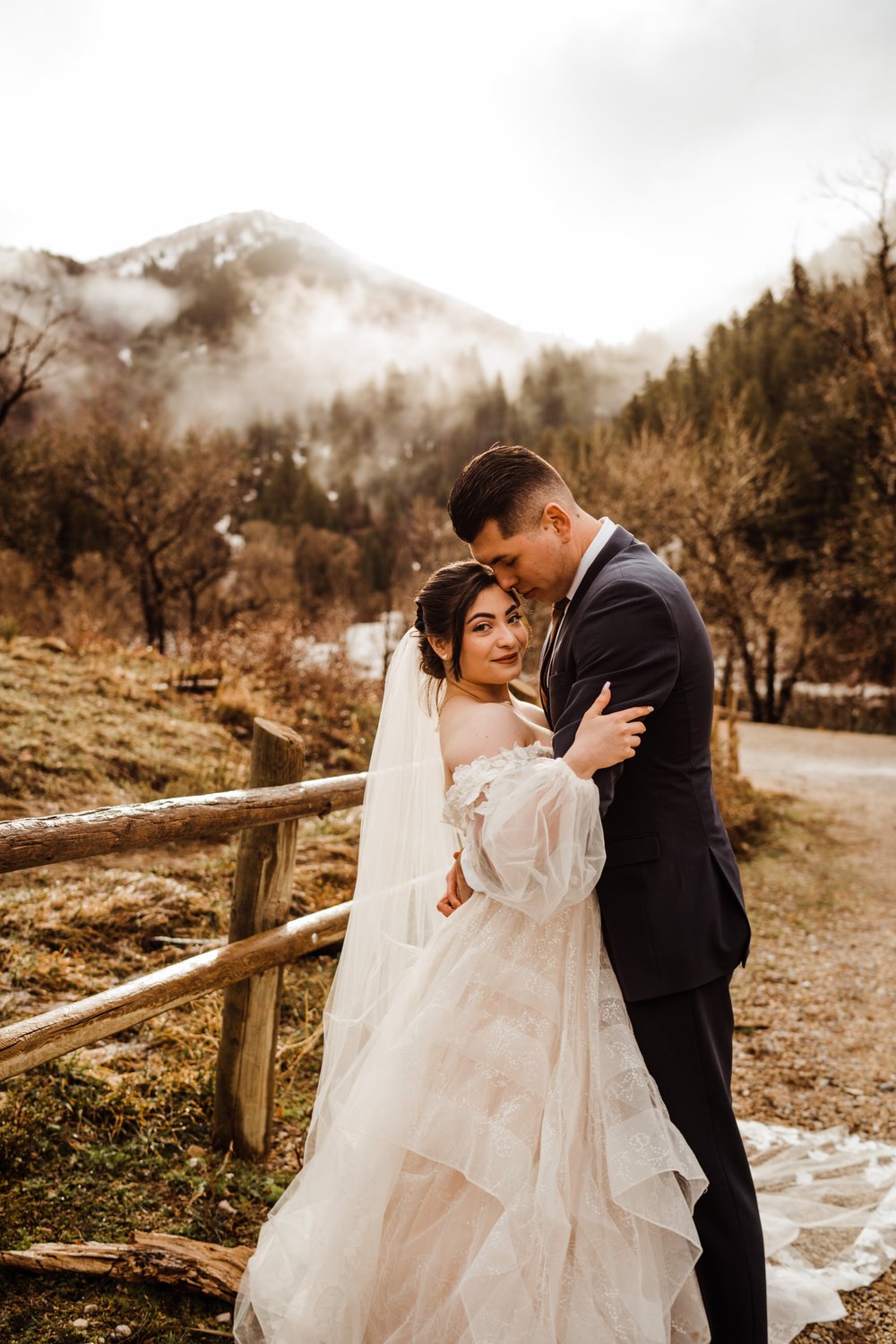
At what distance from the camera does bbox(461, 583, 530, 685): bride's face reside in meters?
2.50

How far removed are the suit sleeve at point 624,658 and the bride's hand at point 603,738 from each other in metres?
0.05

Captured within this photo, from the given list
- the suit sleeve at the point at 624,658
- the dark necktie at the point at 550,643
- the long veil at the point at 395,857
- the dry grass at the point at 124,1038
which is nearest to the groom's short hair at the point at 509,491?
the dark necktie at the point at 550,643

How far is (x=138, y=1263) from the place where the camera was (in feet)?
8.54

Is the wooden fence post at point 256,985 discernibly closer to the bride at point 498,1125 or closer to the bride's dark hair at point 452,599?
the bride at point 498,1125

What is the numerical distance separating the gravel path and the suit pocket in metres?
1.87

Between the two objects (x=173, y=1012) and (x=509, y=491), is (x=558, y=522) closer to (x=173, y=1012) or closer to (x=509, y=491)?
(x=509, y=491)

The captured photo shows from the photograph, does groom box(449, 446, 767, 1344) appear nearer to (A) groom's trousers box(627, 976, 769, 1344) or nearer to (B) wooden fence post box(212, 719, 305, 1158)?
(A) groom's trousers box(627, 976, 769, 1344)

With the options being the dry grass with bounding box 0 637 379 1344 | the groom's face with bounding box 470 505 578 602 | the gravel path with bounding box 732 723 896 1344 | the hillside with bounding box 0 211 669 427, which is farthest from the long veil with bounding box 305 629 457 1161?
the hillside with bounding box 0 211 669 427

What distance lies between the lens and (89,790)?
7.25 m

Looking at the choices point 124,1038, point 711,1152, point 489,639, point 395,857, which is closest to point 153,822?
point 395,857

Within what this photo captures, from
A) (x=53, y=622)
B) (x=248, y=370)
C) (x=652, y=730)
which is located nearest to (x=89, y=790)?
(x=652, y=730)

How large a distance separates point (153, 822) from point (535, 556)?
1504mm

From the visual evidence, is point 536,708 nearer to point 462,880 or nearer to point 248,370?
point 462,880

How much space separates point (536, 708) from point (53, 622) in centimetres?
3150
